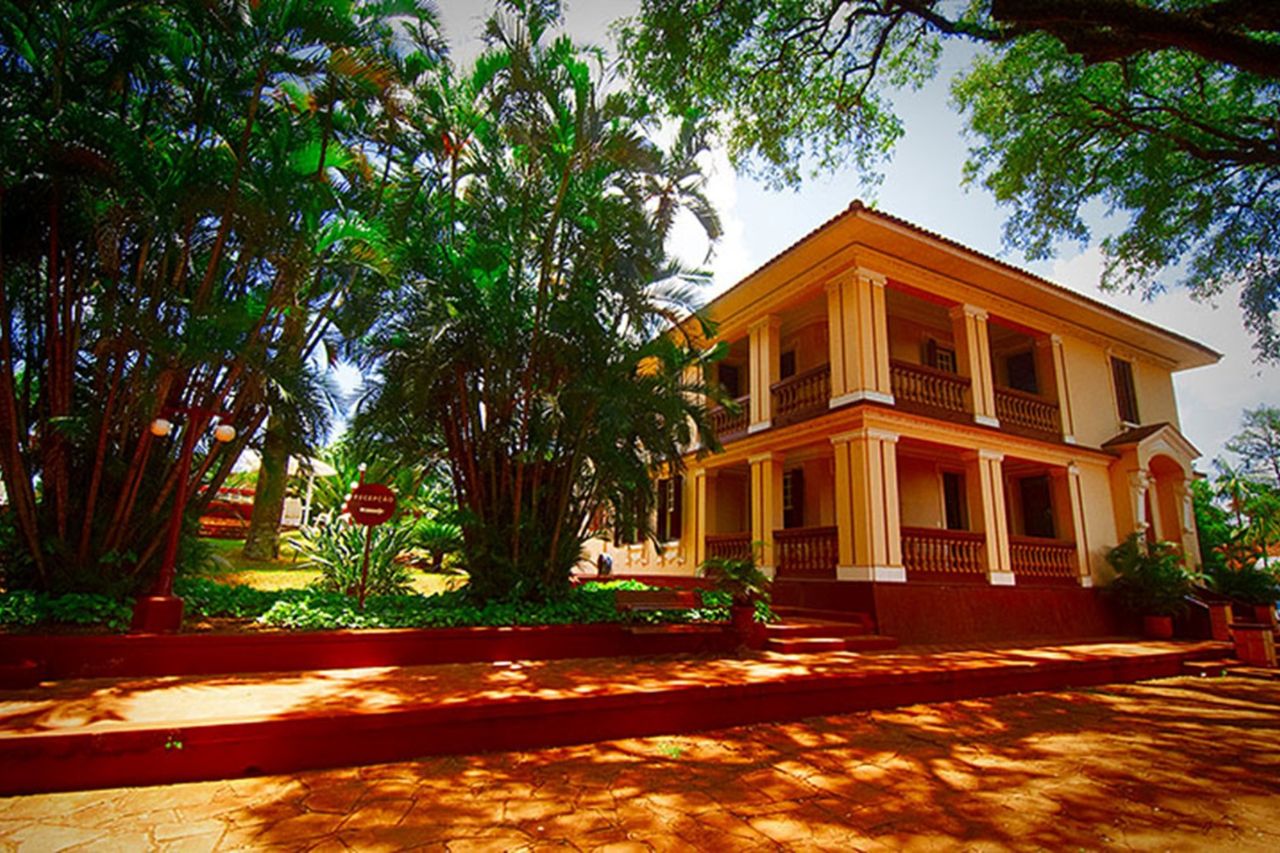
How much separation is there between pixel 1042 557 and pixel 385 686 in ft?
38.8

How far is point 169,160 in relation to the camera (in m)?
6.35

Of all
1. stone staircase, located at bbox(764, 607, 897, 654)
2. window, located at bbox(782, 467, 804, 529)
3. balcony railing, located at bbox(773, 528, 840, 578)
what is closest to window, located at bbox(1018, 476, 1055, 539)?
window, located at bbox(782, 467, 804, 529)

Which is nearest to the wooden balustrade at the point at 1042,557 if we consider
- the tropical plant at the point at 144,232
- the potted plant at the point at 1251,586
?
the potted plant at the point at 1251,586

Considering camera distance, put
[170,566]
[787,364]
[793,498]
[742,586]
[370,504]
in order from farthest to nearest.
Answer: [787,364] → [793,498] → [742,586] → [370,504] → [170,566]

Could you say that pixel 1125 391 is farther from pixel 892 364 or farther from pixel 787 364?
pixel 787 364

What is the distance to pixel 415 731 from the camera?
4016mm

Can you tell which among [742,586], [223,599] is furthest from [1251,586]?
[223,599]

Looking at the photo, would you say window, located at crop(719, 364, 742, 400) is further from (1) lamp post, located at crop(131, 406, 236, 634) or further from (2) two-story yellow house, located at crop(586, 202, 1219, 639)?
(1) lamp post, located at crop(131, 406, 236, 634)

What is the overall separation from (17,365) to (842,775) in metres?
9.58

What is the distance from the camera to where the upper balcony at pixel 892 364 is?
34.0 feet

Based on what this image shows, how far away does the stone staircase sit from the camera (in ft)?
25.4

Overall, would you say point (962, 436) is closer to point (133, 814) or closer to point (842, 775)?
point (842, 775)

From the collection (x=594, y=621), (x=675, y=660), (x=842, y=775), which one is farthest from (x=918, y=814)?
(x=594, y=621)

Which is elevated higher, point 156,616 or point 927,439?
point 927,439
